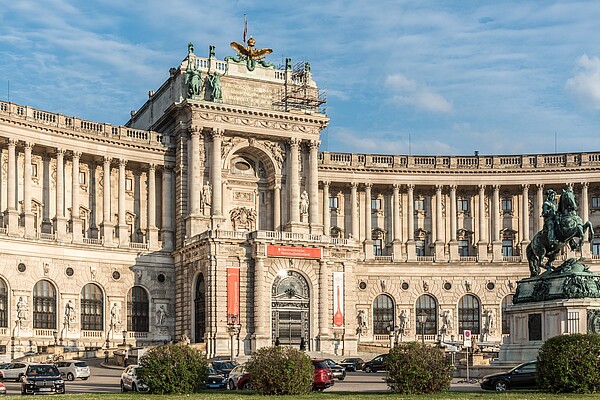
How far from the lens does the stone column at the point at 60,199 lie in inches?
3558

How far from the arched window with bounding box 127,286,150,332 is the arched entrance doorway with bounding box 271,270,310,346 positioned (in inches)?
497

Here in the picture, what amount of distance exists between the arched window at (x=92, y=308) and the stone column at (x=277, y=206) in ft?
59.8

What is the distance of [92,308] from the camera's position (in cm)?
9131

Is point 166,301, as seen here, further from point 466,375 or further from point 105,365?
point 466,375

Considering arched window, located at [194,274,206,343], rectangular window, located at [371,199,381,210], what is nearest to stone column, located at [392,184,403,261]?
rectangular window, located at [371,199,381,210]

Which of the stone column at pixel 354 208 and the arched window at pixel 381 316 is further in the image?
the stone column at pixel 354 208

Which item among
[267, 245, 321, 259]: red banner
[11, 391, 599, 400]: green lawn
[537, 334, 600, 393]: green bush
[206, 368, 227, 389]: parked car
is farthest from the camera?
[267, 245, 321, 259]: red banner

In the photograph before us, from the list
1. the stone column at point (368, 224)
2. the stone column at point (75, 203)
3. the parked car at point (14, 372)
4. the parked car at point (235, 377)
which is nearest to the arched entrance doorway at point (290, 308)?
the stone column at point (368, 224)

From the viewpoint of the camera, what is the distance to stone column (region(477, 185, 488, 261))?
108 meters

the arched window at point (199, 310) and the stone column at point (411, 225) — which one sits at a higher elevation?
the stone column at point (411, 225)

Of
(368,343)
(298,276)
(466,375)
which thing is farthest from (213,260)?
(466,375)

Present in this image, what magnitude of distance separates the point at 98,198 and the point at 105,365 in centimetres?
2137

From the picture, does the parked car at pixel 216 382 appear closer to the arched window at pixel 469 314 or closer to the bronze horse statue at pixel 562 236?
the bronze horse statue at pixel 562 236

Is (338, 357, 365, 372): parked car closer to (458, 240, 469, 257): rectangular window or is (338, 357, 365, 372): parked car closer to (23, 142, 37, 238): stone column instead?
(23, 142, 37, 238): stone column
